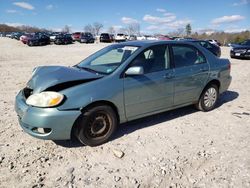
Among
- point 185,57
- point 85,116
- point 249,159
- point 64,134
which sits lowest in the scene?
point 249,159

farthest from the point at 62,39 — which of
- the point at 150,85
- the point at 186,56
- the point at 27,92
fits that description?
the point at 150,85

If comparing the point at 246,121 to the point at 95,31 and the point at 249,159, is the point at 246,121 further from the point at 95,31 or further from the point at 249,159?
the point at 95,31

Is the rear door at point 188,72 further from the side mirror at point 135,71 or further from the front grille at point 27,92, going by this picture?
the front grille at point 27,92

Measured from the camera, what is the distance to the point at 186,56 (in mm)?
4977

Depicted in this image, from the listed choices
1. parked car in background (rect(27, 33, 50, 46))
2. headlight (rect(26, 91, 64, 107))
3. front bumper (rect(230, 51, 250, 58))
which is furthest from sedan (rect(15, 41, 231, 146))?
parked car in background (rect(27, 33, 50, 46))

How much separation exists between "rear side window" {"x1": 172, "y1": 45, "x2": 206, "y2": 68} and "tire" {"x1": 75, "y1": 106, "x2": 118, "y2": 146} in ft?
5.65

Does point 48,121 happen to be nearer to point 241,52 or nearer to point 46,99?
point 46,99

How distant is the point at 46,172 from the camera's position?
10.5 ft

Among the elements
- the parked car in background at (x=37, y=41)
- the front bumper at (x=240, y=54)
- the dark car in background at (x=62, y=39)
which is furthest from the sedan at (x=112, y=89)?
the dark car in background at (x=62, y=39)

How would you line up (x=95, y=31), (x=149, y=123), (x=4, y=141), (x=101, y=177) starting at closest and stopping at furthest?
(x=101, y=177) → (x=4, y=141) → (x=149, y=123) → (x=95, y=31)

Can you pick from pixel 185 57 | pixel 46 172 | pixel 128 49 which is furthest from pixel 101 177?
pixel 185 57

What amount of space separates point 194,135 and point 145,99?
1.07m

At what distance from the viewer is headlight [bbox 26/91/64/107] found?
3416 mm

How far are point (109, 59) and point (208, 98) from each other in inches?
95.0
